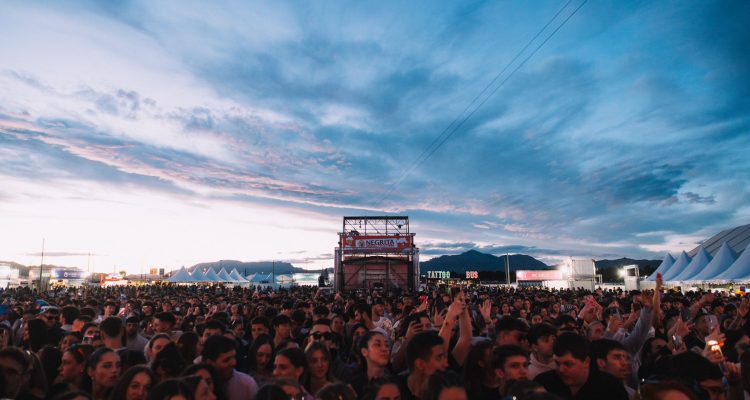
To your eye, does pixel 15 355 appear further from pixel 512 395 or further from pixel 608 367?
pixel 608 367

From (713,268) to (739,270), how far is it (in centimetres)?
339

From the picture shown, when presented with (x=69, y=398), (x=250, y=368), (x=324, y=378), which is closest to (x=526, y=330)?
(x=324, y=378)

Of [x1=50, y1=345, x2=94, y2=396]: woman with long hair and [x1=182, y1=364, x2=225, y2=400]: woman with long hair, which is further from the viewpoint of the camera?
[x1=50, y1=345, x2=94, y2=396]: woman with long hair

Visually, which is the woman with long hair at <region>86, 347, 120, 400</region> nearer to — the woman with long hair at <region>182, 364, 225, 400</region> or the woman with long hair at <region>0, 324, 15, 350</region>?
the woman with long hair at <region>182, 364, 225, 400</region>

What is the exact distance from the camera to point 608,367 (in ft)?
14.0

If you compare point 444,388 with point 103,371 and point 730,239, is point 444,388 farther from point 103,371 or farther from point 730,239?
point 730,239

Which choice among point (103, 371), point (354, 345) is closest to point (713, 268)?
point (354, 345)

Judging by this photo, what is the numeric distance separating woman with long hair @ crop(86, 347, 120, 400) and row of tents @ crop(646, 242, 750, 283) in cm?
2822

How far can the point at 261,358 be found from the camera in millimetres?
5117

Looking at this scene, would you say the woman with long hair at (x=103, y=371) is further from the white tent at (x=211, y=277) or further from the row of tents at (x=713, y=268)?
the white tent at (x=211, y=277)

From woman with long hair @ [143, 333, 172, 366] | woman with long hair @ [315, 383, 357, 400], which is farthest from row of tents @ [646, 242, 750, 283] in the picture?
woman with long hair @ [315, 383, 357, 400]

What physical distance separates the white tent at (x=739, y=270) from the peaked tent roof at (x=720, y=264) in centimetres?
123

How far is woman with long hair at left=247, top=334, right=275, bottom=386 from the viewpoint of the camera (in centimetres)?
511

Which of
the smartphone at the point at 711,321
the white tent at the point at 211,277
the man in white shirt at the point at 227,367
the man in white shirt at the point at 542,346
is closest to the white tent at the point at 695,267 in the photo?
the smartphone at the point at 711,321
